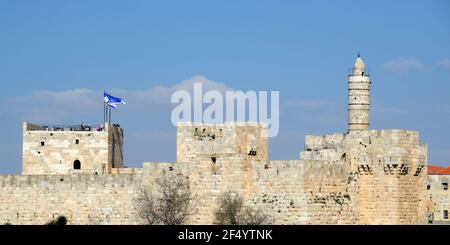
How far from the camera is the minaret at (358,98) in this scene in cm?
5953

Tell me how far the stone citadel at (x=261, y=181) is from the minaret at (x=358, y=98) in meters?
0.55

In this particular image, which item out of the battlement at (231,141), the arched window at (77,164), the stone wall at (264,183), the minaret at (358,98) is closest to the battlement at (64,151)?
the arched window at (77,164)

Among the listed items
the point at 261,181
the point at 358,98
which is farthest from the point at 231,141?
the point at 358,98

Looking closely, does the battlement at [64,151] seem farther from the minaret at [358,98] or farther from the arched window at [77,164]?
the minaret at [358,98]

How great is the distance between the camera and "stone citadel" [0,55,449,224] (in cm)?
5134

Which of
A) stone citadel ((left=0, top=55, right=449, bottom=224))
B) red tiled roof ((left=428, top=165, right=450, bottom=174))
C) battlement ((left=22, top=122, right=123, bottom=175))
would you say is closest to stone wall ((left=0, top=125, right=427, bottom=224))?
stone citadel ((left=0, top=55, right=449, bottom=224))

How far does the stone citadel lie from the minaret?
548mm

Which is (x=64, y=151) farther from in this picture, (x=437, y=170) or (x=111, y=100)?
(x=437, y=170)

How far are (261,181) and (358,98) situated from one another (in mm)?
9736

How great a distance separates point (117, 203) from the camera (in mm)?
55094

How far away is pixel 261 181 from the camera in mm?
51656

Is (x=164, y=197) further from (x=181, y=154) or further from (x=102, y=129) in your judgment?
(x=102, y=129)

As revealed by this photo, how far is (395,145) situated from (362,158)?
1216mm
